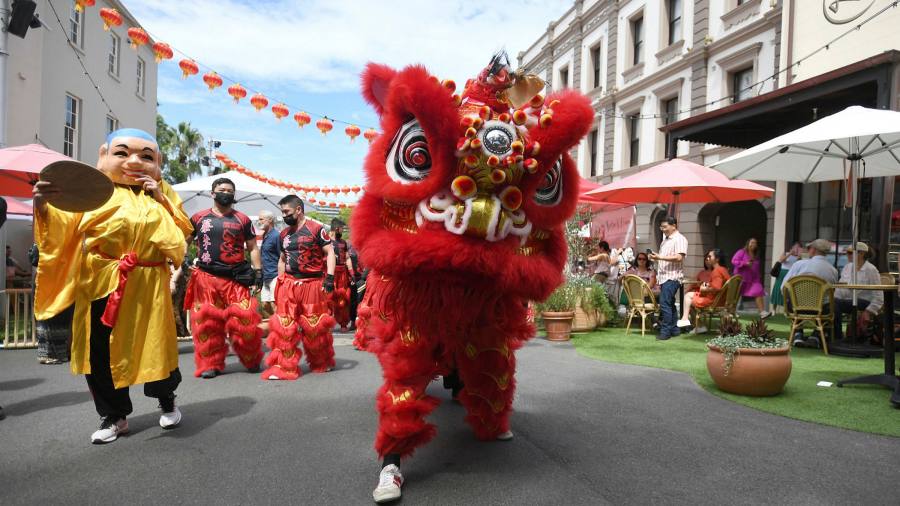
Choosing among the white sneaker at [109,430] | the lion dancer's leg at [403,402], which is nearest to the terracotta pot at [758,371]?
the lion dancer's leg at [403,402]

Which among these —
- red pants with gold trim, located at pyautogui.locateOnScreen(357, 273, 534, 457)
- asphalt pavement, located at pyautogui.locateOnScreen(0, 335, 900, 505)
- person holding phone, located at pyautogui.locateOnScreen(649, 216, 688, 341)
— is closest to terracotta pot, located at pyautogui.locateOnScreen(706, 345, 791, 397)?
asphalt pavement, located at pyautogui.locateOnScreen(0, 335, 900, 505)

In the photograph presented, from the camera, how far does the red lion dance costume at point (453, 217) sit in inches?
92.2

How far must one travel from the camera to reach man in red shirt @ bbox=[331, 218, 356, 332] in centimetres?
766

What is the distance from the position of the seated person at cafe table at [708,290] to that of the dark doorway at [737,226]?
749cm

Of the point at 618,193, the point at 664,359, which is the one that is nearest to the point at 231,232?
the point at 664,359

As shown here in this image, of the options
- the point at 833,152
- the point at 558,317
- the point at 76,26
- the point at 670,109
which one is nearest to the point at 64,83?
the point at 76,26

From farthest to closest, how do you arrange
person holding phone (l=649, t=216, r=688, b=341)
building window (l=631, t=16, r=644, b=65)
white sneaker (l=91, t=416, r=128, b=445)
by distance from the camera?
building window (l=631, t=16, r=644, b=65) → person holding phone (l=649, t=216, r=688, b=341) → white sneaker (l=91, t=416, r=128, b=445)

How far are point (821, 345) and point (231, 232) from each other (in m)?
7.26

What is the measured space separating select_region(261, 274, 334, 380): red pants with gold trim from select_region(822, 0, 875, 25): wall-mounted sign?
10.6 meters

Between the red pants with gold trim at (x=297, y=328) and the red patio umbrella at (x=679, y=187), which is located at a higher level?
the red patio umbrella at (x=679, y=187)

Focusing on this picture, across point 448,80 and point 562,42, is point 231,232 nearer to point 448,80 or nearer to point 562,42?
point 448,80

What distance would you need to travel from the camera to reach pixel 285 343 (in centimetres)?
507

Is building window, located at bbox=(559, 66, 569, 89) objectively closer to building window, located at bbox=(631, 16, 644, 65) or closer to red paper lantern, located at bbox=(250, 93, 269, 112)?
building window, located at bbox=(631, 16, 644, 65)

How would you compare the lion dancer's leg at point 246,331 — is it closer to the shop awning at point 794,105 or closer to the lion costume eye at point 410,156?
the lion costume eye at point 410,156
